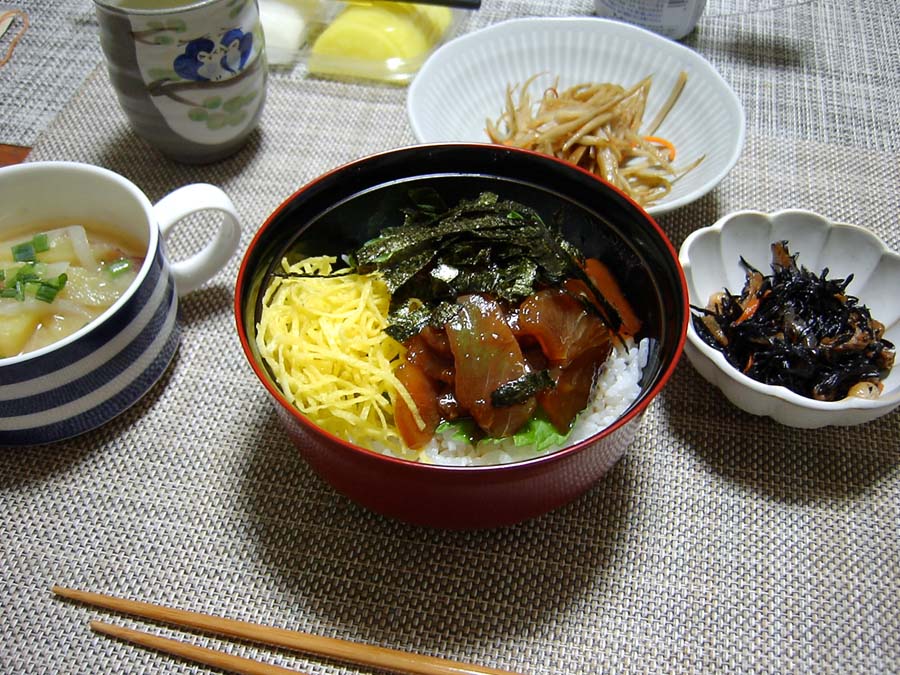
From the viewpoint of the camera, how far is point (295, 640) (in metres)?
1.18

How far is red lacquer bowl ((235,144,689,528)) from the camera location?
1.09 meters

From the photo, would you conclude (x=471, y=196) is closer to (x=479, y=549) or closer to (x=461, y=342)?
(x=461, y=342)

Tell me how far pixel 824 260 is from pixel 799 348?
0.36 m

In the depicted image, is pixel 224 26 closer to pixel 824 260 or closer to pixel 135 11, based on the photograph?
pixel 135 11

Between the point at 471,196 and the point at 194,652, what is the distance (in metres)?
1.00

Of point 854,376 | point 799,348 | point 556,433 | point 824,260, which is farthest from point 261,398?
point 824,260

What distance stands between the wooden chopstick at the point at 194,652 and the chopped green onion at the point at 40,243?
770 millimetres

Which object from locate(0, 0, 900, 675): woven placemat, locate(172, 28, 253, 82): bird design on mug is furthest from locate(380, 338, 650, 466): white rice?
locate(172, 28, 253, 82): bird design on mug

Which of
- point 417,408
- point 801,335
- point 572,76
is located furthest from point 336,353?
point 572,76

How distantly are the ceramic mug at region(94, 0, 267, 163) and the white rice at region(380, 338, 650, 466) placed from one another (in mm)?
1142

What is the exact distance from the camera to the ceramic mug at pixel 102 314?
1286mm

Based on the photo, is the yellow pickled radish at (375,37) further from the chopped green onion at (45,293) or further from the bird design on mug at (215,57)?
the chopped green onion at (45,293)

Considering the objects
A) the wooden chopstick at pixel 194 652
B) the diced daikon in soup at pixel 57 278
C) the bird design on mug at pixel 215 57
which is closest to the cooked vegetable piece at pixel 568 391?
the wooden chopstick at pixel 194 652

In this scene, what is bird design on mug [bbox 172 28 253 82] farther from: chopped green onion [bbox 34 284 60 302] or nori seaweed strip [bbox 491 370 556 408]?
nori seaweed strip [bbox 491 370 556 408]
